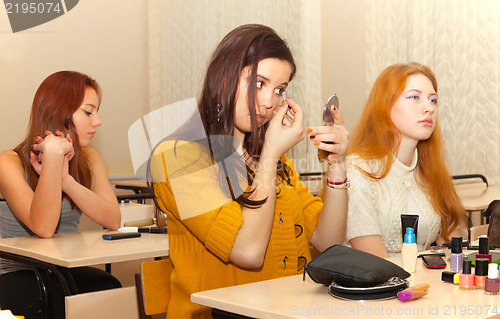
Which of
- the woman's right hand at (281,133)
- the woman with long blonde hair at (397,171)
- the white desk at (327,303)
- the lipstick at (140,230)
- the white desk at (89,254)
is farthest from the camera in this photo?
the lipstick at (140,230)

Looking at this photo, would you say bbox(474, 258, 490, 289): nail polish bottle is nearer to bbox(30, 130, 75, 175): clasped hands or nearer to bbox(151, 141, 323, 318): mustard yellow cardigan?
bbox(151, 141, 323, 318): mustard yellow cardigan

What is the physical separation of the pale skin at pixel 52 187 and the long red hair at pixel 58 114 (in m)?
0.03

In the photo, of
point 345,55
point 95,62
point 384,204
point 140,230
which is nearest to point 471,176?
point 345,55

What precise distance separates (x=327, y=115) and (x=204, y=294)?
65 centimetres

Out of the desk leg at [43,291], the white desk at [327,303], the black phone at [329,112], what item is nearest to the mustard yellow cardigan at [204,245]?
the white desk at [327,303]

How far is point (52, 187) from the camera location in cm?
264

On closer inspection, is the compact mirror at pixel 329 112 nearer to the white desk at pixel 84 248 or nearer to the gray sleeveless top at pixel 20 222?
the white desk at pixel 84 248

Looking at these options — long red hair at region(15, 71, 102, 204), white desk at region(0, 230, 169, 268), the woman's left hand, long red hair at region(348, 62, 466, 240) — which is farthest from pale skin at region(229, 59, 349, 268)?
long red hair at region(15, 71, 102, 204)

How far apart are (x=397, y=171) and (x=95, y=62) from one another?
12.7 feet

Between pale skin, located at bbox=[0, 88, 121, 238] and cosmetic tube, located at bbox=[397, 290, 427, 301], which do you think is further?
pale skin, located at bbox=[0, 88, 121, 238]

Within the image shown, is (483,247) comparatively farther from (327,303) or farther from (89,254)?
(89,254)

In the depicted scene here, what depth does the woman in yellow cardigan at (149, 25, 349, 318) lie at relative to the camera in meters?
1.62

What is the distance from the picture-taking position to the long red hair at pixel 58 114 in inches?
112

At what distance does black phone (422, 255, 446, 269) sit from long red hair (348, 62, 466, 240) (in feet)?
1.91
